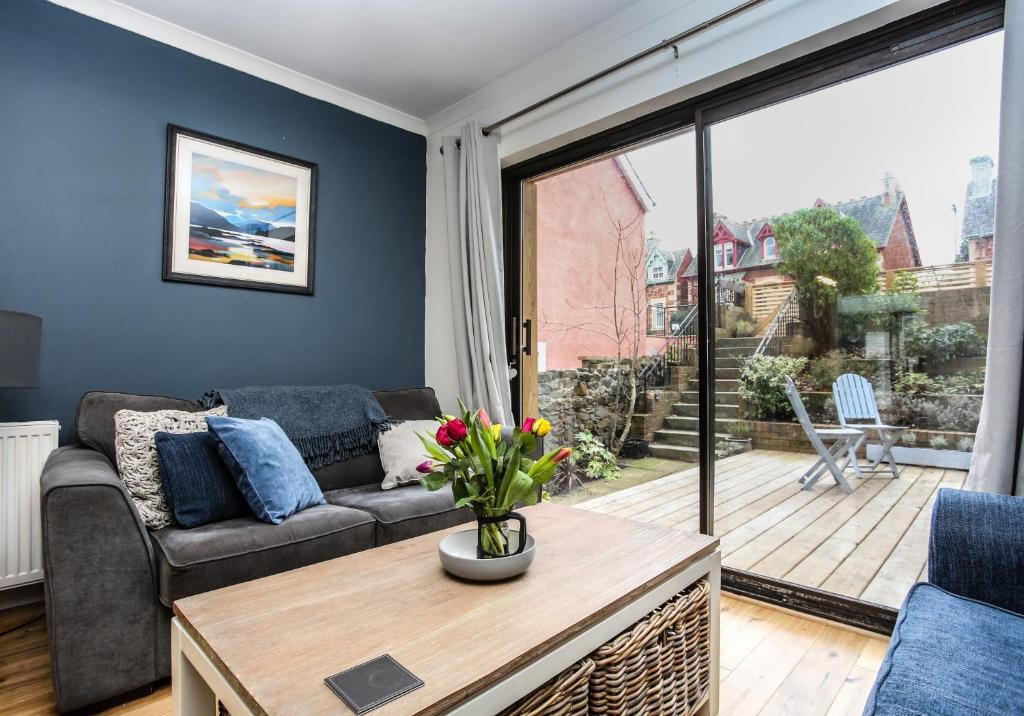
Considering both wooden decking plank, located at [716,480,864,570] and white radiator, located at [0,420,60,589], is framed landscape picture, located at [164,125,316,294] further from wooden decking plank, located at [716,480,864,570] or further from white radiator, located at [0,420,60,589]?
wooden decking plank, located at [716,480,864,570]

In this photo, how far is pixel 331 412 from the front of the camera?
262 cm

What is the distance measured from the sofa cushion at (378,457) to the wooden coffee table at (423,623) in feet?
3.70

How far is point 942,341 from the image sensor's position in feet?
6.21

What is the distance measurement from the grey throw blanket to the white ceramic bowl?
4.45ft

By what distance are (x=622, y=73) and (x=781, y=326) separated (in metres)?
1.41

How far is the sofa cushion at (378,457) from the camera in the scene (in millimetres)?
2549

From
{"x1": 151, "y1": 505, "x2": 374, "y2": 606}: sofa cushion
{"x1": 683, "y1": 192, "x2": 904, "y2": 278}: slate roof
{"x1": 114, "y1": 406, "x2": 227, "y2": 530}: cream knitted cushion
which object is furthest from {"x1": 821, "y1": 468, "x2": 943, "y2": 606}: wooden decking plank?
{"x1": 114, "y1": 406, "x2": 227, "y2": 530}: cream knitted cushion

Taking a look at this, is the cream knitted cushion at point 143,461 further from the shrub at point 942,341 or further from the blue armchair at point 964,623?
the shrub at point 942,341

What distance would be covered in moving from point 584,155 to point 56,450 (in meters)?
2.77

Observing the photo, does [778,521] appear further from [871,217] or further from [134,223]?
[134,223]

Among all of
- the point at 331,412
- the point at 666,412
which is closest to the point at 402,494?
the point at 331,412

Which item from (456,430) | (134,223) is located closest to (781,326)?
(456,430)

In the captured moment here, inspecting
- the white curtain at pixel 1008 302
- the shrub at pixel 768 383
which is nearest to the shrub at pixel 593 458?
the shrub at pixel 768 383

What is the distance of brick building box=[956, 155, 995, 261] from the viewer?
71.7 inches
